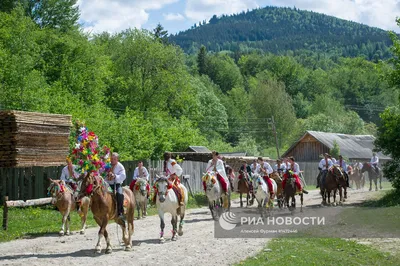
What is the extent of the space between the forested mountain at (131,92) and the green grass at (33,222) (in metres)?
17.6

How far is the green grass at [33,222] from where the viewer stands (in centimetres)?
1939

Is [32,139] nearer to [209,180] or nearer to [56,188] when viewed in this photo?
[56,188]

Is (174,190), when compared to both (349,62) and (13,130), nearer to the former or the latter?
(13,130)

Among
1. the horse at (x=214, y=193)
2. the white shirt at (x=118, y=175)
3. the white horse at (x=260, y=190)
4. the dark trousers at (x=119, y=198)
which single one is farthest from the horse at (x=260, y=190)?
the dark trousers at (x=119, y=198)

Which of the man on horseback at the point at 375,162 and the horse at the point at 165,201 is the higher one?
the man on horseback at the point at 375,162

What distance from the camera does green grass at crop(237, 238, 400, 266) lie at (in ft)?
45.6

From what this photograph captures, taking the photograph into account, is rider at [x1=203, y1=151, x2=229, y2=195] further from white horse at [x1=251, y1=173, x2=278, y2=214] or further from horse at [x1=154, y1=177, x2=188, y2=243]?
horse at [x1=154, y1=177, x2=188, y2=243]

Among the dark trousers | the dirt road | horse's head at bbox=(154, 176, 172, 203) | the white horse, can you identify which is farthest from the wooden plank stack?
the dark trousers

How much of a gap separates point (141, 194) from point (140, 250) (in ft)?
26.4

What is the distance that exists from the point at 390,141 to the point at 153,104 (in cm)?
3910

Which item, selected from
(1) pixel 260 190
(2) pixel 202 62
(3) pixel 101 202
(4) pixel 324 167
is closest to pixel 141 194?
(1) pixel 260 190

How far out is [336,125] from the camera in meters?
98.7

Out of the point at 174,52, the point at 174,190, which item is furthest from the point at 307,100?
the point at 174,190

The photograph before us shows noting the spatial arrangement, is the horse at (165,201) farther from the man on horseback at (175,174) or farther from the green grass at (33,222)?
the green grass at (33,222)
